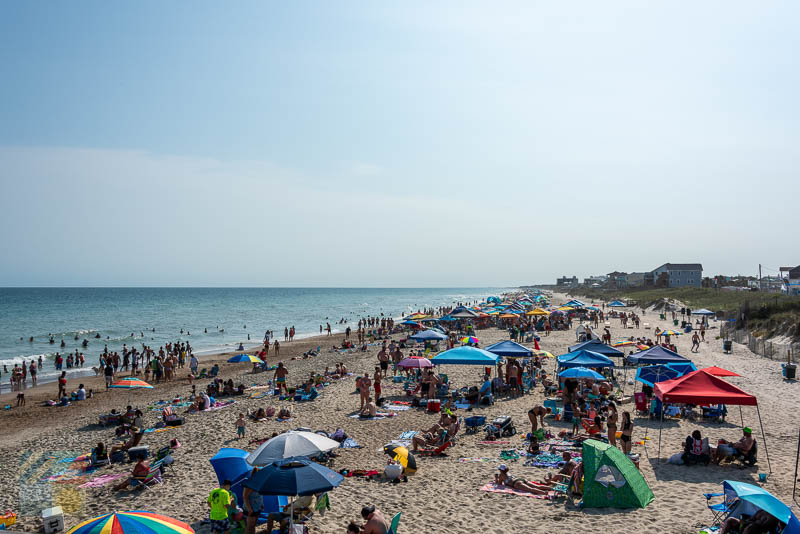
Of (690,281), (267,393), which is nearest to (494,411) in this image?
(267,393)

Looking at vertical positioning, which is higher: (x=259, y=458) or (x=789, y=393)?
(x=259, y=458)

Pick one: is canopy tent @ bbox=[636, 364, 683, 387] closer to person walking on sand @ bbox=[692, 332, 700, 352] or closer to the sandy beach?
the sandy beach

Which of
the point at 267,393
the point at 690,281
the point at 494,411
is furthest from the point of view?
the point at 690,281

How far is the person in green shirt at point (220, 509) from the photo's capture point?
691 cm

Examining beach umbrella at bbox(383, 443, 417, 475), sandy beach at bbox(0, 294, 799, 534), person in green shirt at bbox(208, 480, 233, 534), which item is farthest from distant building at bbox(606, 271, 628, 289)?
person in green shirt at bbox(208, 480, 233, 534)

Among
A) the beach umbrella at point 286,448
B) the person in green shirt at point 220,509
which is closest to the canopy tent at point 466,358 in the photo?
the beach umbrella at point 286,448

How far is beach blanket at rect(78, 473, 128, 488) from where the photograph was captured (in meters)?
9.38

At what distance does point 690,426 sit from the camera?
12.0 m

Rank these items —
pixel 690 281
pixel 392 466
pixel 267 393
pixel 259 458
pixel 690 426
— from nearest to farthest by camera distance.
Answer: pixel 259 458
pixel 392 466
pixel 690 426
pixel 267 393
pixel 690 281

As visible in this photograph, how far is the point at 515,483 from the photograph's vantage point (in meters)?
8.34

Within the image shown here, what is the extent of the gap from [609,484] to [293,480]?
480 centimetres

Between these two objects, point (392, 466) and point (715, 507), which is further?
point (392, 466)

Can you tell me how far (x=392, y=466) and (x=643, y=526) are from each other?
159 inches

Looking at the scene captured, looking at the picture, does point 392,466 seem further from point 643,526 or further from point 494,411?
point 494,411
